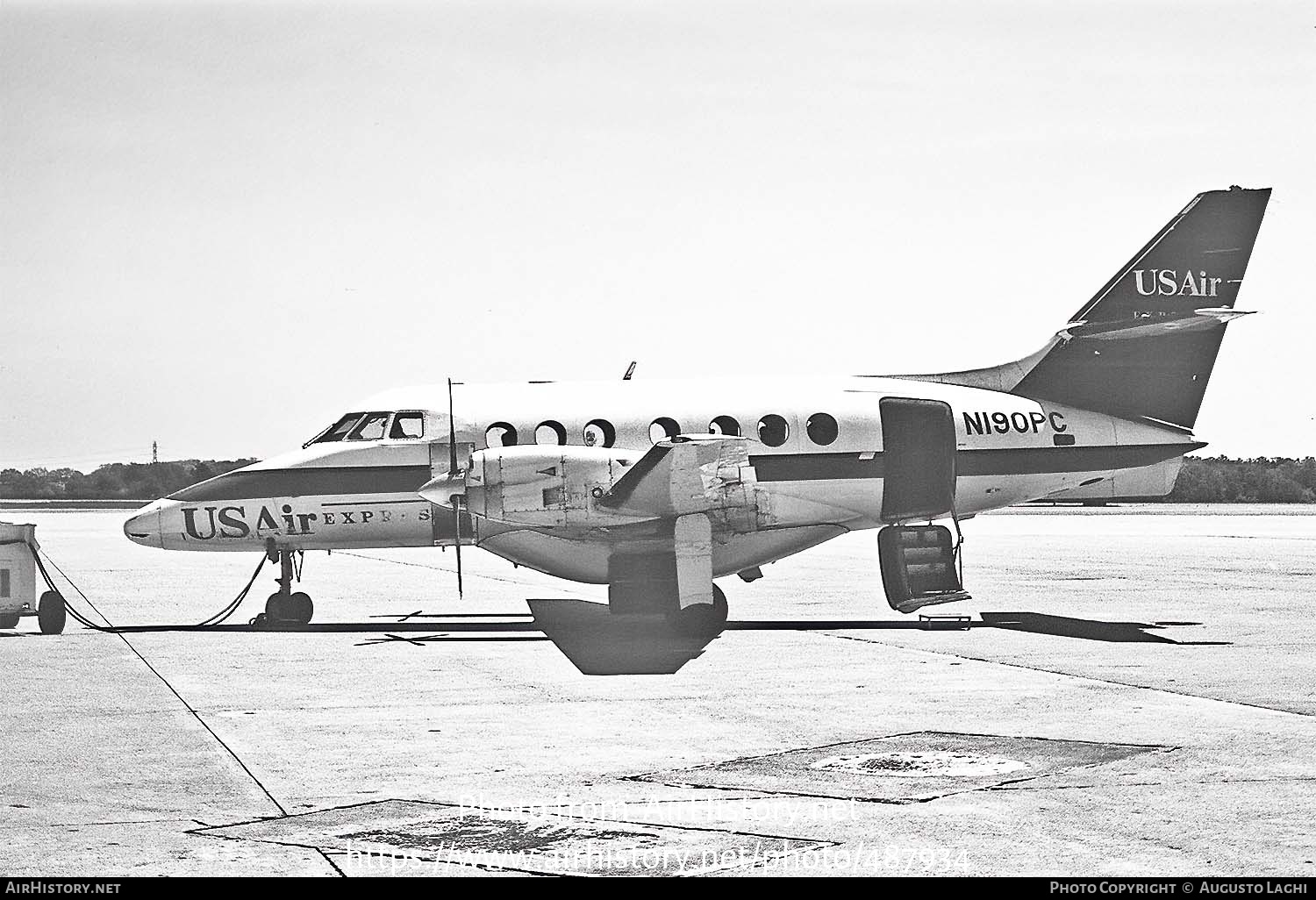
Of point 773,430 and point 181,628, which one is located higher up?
point 773,430

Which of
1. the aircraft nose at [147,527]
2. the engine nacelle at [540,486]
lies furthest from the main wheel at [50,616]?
the engine nacelle at [540,486]

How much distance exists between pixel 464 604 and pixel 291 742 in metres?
13.8

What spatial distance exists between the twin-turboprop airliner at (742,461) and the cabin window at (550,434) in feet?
0.10

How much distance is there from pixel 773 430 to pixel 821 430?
2.46 feet

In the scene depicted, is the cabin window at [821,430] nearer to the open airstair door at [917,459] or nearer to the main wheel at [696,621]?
the open airstair door at [917,459]

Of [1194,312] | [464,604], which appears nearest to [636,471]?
[464,604]

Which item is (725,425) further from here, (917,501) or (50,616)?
(50,616)

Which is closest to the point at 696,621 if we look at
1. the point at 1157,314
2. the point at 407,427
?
the point at 407,427

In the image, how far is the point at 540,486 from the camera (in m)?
19.2

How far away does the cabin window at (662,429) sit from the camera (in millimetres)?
21891

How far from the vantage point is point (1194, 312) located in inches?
896

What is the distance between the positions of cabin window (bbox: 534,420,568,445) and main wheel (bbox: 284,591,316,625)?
406 cm

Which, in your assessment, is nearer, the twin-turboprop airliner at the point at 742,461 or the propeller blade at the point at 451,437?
→ the twin-turboprop airliner at the point at 742,461
